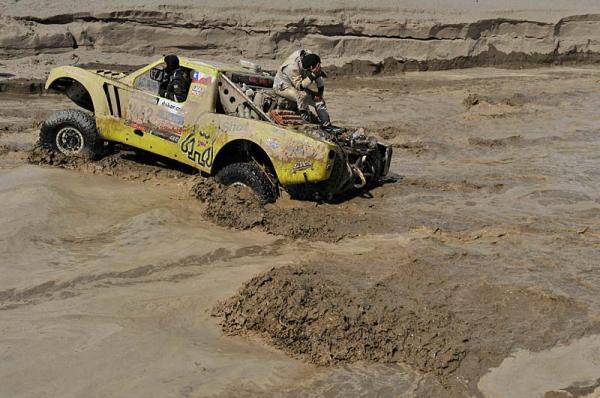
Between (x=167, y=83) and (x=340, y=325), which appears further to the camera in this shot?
(x=167, y=83)

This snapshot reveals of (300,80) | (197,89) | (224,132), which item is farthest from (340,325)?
(300,80)

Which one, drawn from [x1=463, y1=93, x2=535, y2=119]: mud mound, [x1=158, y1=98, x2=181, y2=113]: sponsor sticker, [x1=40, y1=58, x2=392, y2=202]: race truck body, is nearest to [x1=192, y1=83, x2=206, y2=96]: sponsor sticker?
[x1=40, y1=58, x2=392, y2=202]: race truck body

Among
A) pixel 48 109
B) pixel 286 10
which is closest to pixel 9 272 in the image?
pixel 48 109

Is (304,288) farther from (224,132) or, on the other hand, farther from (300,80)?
(300,80)

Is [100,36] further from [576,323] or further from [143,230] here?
[576,323]

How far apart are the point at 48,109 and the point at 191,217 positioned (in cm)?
684

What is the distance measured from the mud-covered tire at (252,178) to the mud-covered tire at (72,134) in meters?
1.98

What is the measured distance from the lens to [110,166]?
32.2ft

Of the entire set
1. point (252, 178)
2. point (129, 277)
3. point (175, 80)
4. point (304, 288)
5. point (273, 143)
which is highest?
point (175, 80)

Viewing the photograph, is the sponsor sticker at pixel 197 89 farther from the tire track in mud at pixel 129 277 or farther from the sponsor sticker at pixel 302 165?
the tire track in mud at pixel 129 277

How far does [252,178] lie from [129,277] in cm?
225

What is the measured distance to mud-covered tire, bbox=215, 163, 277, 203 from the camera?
8.52 metres

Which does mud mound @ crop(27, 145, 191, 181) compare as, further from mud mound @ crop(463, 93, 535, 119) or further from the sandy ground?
mud mound @ crop(463, 93, 535, 119)

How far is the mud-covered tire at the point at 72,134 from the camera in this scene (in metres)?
9.69
